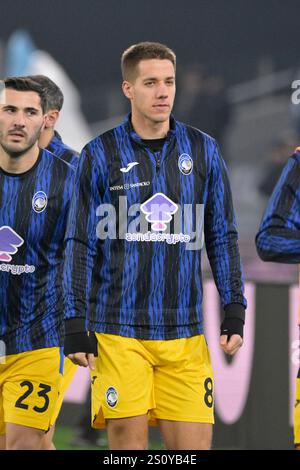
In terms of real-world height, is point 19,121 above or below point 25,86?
below

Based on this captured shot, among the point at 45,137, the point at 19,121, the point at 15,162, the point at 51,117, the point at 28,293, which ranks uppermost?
the point at 51,117

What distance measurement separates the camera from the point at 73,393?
8336 mm

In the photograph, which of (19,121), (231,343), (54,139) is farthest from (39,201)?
(231,343)

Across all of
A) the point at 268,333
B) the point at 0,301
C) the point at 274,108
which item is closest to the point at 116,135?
the point at 0,301

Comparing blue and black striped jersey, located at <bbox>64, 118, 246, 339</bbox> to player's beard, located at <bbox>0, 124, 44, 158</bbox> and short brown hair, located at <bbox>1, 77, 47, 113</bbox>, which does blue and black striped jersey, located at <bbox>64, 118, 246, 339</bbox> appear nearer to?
player's beard, located at <bbox>0, 124, 44, 158</bbox>

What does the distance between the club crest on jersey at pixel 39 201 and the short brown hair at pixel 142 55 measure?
0.72m

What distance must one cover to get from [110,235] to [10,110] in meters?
0.97

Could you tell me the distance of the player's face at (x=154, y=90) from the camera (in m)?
4.85

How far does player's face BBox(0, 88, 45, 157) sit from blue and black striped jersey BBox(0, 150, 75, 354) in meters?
0.18

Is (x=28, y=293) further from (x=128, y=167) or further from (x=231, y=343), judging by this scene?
(x=231, y=343)

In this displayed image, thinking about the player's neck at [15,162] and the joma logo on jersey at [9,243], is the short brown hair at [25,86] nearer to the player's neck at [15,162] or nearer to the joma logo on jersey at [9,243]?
the player's neck at [15,162]

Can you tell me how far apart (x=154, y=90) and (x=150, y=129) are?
0.18m

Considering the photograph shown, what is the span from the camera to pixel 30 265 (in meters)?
5.24
